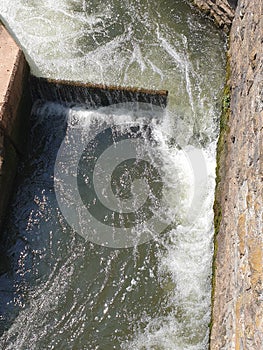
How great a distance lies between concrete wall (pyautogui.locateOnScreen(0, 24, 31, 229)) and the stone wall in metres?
2.03

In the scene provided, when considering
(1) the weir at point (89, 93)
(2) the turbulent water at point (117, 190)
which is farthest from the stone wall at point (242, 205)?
(1) the weir at point (89, 93)

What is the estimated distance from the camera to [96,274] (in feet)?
12.9

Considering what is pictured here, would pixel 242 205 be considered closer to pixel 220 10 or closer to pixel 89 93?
pixel 89 93

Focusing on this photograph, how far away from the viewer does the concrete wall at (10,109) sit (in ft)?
13.6

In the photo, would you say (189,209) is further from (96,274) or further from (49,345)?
(49,345)

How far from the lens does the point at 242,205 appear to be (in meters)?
3.27

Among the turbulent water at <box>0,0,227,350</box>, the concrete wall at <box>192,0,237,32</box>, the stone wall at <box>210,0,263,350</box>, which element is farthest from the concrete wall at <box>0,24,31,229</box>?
the concrete wall at <box>192,0,237,32</box>

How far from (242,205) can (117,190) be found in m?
1.43

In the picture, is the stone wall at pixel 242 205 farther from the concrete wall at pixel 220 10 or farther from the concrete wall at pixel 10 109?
the concrete wall at pixel 10 109

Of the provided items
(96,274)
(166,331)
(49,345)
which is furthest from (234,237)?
(49,345)

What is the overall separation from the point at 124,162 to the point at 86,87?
925 mm

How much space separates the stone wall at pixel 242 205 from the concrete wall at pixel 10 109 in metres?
2.03

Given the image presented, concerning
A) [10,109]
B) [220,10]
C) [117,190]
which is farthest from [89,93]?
[220,10]

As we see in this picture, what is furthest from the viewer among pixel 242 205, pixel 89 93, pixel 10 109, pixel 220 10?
pixel 220 10
